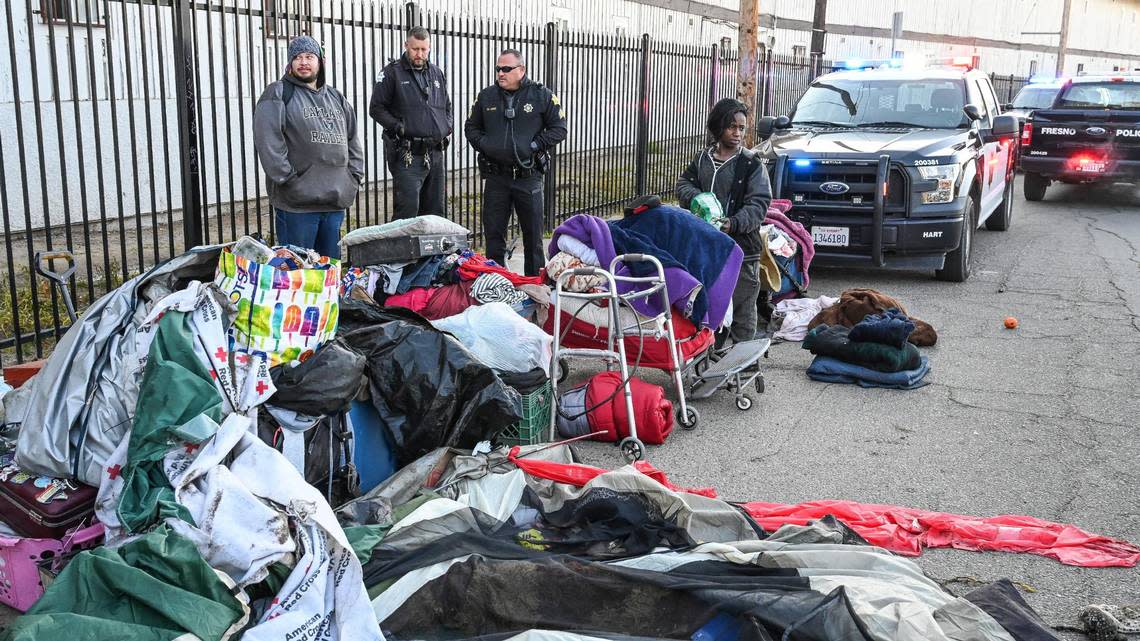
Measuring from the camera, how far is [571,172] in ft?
40.5

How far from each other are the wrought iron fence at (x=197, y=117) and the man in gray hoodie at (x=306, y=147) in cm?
61

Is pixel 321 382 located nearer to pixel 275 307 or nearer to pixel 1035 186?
pixel 275 307

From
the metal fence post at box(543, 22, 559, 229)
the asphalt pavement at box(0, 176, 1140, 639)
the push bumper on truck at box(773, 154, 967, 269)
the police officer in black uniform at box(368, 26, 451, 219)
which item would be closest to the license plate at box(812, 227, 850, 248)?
the push bumper on truck at box(773, 154, 967, 269)

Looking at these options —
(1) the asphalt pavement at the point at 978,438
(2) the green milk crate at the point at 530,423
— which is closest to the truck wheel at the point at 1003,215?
(1) the asphalt pavement at the point at 978,438

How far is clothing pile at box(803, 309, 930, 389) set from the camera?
261 inches

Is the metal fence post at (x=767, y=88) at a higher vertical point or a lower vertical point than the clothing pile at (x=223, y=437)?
higher

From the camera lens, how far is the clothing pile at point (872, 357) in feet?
21.8

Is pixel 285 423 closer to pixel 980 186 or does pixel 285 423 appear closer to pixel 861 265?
pixel 861 265

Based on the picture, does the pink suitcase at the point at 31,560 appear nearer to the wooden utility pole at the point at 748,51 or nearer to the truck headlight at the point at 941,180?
the truck headlight at the point at 941,180

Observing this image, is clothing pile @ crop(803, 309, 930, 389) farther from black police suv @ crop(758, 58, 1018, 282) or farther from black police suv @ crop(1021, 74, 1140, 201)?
black police suv @ crop(1021, 74, 1140, 201)

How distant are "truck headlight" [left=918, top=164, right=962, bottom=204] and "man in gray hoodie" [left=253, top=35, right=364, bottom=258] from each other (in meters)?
5.46

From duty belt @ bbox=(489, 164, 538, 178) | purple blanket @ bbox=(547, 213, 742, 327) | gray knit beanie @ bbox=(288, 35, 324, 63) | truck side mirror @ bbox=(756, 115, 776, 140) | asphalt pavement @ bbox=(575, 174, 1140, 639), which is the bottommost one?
asphalt pavement @ bbox=(575, 174, 1140, 639)

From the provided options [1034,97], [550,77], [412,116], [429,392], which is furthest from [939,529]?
[1034,97]

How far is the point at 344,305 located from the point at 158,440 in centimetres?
152
